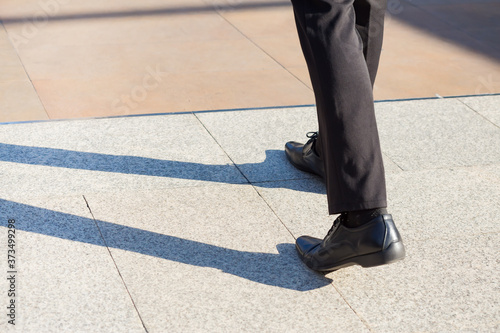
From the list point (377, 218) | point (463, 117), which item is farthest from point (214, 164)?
point (463, 117)

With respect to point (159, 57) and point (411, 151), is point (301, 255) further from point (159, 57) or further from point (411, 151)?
point (159, 57)

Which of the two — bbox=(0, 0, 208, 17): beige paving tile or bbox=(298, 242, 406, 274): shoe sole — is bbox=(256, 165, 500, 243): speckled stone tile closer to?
bbox=(298, 242, 406, 274): shoe sole

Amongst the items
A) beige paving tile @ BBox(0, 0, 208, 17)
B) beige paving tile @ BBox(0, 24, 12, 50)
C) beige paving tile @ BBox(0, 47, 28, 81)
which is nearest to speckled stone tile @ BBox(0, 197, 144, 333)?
beige paving tile @ BBox(0, 47, 28, 81)

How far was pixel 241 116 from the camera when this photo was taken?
3816 millimetres

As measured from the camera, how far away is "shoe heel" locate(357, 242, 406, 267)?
2.21 metres

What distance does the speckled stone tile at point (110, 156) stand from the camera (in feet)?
9.81

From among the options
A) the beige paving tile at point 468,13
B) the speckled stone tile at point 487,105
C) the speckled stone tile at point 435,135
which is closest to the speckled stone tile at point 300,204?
the speckled stone tile at point 435,135

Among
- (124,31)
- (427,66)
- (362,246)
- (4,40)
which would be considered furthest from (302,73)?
(362,246)

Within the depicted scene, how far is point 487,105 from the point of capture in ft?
13.6

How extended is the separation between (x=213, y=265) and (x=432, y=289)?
0.73 metres

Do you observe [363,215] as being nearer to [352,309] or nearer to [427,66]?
[352,309]

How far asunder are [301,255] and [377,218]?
1.14 ft
